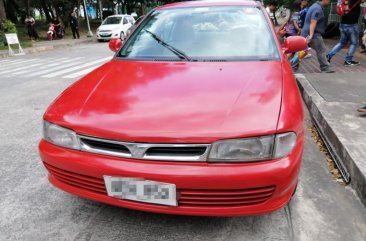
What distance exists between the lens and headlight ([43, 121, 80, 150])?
7.57 feet

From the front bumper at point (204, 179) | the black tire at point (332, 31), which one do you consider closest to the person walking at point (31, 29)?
the black tire at point (332, 31)

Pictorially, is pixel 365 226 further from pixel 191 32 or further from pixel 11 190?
pixel 11 190

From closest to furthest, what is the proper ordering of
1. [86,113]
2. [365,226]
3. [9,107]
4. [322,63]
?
[86,113] < [365,226] < [9,107] < [322,63]

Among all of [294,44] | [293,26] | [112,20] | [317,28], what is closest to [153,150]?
[294,44]

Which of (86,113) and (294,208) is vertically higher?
(86,113)

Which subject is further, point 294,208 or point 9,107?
point 9,107

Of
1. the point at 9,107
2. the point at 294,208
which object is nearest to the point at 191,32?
the point at 294,208

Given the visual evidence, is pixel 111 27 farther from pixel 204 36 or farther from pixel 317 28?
pixel 204 36

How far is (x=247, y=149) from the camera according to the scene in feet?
6.86

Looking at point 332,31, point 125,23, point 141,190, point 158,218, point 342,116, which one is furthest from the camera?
point 125,23

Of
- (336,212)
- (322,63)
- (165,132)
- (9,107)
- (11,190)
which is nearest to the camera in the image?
(165,132)

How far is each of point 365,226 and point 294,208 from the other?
50cm

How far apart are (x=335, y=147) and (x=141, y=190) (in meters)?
2.44

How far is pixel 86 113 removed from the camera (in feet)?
7.78
